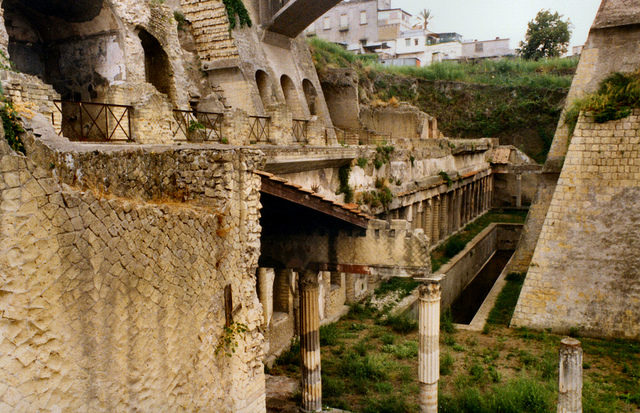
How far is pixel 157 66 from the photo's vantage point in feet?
49.6

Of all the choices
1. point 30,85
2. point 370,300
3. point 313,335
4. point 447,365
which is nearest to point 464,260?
point 370,300

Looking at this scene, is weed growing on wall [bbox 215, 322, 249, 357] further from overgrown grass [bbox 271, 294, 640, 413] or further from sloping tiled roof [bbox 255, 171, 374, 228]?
overgrown grass [bbox 271, 294, 640, 413]

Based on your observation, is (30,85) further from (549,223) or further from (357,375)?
(549,223)

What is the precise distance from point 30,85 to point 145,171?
3556 mm

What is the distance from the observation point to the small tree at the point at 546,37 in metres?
44.8

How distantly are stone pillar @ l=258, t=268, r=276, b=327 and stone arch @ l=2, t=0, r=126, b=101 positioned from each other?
5.99 metres

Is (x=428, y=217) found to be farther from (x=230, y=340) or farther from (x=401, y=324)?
(x=230, y=340)

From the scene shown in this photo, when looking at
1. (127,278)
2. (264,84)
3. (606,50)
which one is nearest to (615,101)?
(606,50)

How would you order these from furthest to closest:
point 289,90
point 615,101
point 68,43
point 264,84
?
point 289,90 → point 264,84 → point 68,43 → point 615,101

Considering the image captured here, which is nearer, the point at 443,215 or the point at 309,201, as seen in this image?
the point at 309,201

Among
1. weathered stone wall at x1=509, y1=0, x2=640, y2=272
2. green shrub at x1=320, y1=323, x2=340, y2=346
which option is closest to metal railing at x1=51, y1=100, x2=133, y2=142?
green shrub at x1=320, y1=323, x2=340, y2=346

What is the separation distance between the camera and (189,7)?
1825 centimetres

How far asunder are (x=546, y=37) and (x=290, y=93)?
3296cm

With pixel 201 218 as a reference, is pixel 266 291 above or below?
below
